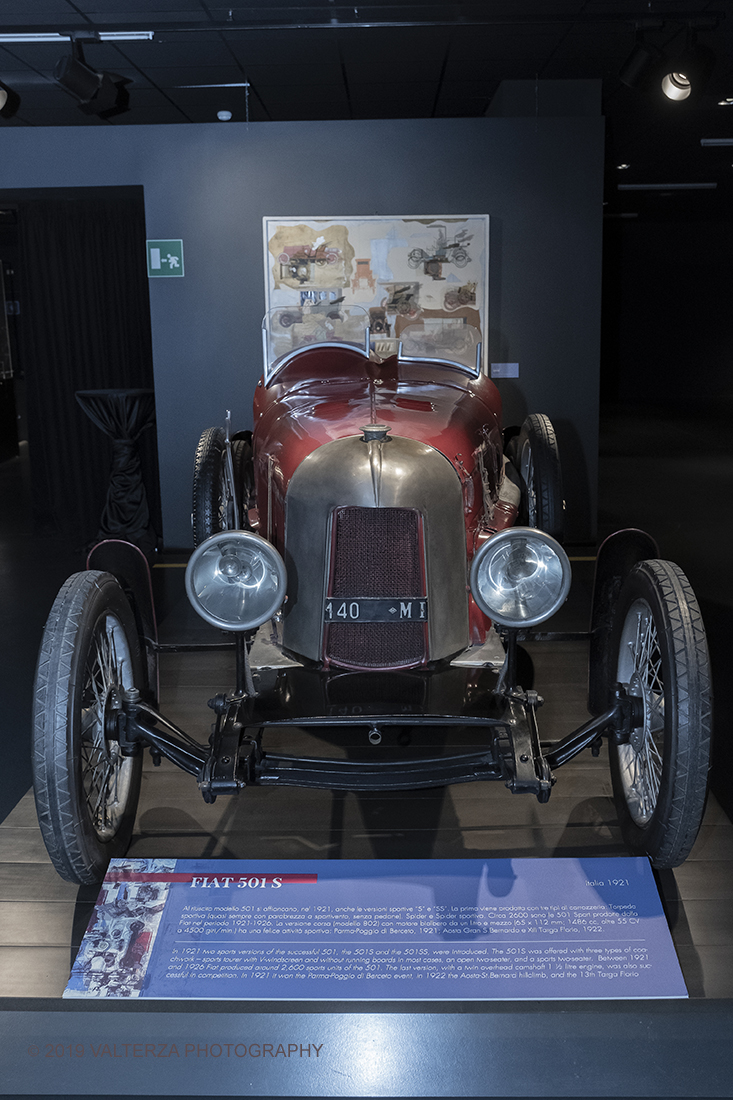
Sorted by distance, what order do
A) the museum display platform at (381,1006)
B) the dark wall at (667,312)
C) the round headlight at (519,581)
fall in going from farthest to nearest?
the dark wall at (667,312) < the round headlight at (519,581) < the museum display platform at (381,1006)

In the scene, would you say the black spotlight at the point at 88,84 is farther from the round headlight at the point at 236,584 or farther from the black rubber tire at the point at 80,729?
the round headlight at the point at 236,584

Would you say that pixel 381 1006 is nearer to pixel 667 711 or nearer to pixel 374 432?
pixel 667 711

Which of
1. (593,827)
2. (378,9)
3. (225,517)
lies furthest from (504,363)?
(593,827)

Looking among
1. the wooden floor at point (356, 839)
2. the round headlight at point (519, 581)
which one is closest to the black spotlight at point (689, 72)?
the wooden floor at point (356, 839)

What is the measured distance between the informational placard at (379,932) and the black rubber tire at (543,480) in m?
1.93

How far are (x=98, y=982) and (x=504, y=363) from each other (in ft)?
16.6

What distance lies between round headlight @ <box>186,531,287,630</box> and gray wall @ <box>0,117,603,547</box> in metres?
4.06

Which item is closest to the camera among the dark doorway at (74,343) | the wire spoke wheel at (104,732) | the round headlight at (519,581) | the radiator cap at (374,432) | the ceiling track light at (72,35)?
the round headlight at (519,581)

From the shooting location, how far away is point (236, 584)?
8.00 ft

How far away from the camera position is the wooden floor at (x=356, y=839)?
230 centimetres

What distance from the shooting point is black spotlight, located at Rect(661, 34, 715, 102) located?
206 inches

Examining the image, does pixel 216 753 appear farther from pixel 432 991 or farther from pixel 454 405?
pixel 454 405

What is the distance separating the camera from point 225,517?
159 inches

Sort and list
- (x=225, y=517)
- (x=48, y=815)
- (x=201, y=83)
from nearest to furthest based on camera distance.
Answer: (x=48, y=815), (x=225, y=517), (x=201, y=83)
